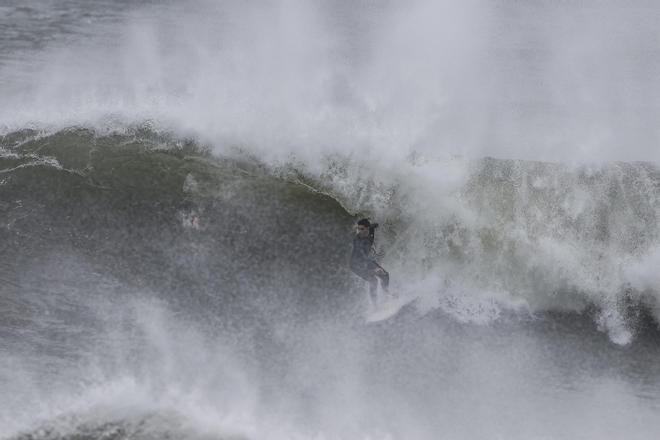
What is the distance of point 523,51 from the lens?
12773mm

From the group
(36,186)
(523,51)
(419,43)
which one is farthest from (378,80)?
(36,186)

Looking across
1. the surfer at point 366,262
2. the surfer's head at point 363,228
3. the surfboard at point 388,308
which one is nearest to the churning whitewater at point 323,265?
the surfboard at point 388,308

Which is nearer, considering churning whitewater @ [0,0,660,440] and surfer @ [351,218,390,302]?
churning whitewater @ [0,0,660,440]

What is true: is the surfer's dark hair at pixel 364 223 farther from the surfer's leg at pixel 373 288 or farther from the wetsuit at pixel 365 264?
the surfer's leg at pixel 373 288

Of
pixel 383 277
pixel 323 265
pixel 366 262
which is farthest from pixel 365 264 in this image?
pixel 323 265

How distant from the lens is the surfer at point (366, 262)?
26.9 feet

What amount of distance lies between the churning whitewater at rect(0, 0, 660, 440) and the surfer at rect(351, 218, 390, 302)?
236mm

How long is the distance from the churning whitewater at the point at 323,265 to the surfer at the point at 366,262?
236 mm

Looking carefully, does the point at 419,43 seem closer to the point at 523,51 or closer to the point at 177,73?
the point at 523,51

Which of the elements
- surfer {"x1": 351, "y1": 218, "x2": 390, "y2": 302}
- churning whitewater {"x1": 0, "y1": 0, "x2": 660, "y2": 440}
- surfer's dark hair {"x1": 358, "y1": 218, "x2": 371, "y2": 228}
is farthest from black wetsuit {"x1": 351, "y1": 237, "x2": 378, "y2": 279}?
churning whitewater {"x1": 0, "y1": 0, "x2": 660, "y2": 440}

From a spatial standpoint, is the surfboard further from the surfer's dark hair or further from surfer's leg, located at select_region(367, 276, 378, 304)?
the surfer's dark hair

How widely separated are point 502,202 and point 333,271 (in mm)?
2621

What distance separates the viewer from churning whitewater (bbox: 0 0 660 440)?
7707mm

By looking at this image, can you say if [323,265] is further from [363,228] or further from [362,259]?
[363,228]
